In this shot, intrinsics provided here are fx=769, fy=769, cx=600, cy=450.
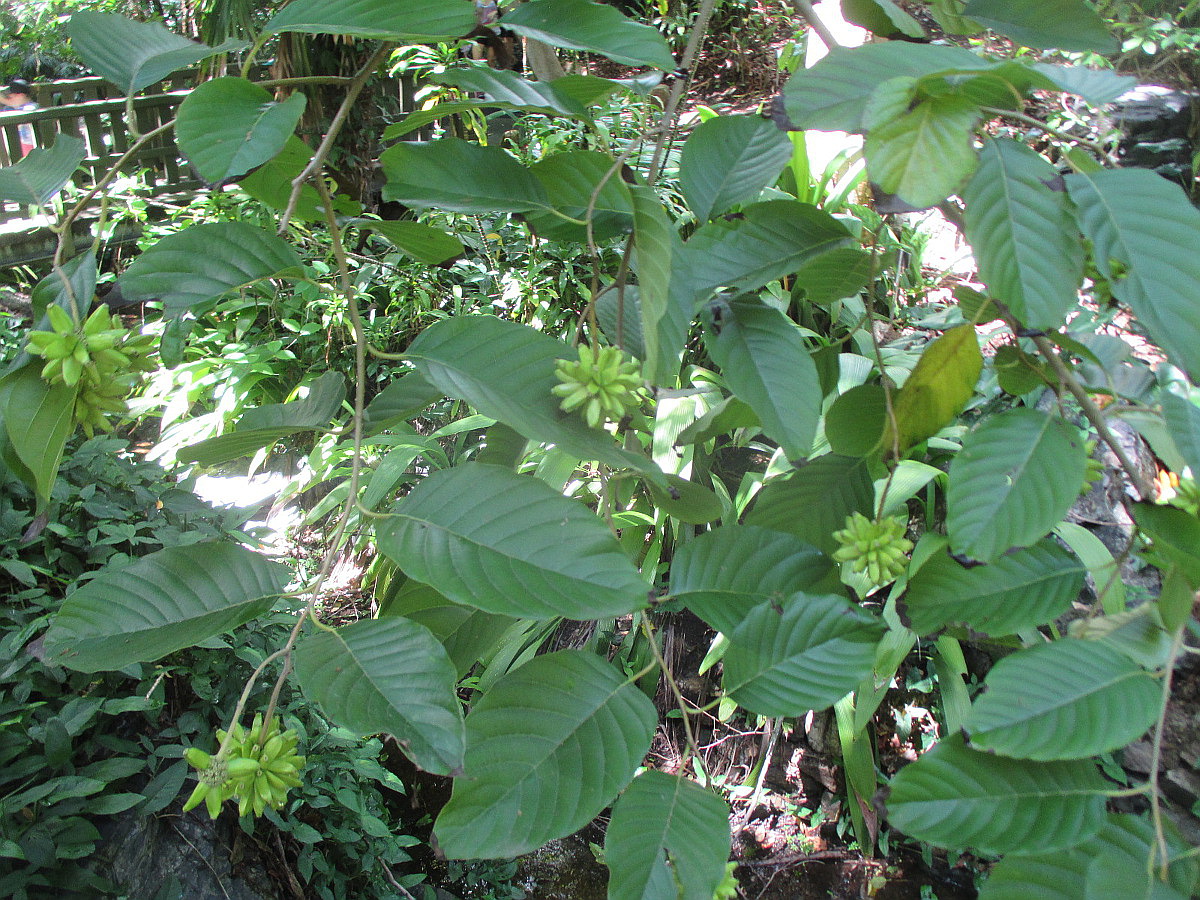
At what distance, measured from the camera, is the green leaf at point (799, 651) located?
393mm

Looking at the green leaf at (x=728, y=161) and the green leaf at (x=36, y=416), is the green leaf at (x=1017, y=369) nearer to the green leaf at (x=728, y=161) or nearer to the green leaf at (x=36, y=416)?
the green leaf at (x=728, y=161)

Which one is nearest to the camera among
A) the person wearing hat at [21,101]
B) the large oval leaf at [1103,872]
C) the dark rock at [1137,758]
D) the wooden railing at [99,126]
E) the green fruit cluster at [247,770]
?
the large oval leaf at [1103,872]

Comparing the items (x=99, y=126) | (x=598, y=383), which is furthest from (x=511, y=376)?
(x=99, y=126)

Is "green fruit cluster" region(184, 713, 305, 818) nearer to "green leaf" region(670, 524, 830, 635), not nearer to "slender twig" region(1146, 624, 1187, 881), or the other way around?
"green leaf" region(670, 524, 830, 635)

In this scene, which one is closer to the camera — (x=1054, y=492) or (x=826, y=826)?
(x=1054, y=492)

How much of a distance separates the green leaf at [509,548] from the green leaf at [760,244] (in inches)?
6.3

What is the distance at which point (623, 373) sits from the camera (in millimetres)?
385

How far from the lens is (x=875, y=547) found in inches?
16.8

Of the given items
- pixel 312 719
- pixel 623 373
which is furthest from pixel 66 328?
pixel 312 719

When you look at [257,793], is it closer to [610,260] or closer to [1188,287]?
[1188,287]

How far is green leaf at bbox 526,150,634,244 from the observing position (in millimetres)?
463

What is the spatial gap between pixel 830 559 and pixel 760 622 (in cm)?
6

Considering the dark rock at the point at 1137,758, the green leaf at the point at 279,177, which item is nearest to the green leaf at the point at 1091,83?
the green leaf at the point at 279,177

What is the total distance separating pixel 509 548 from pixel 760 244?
0.76ft
